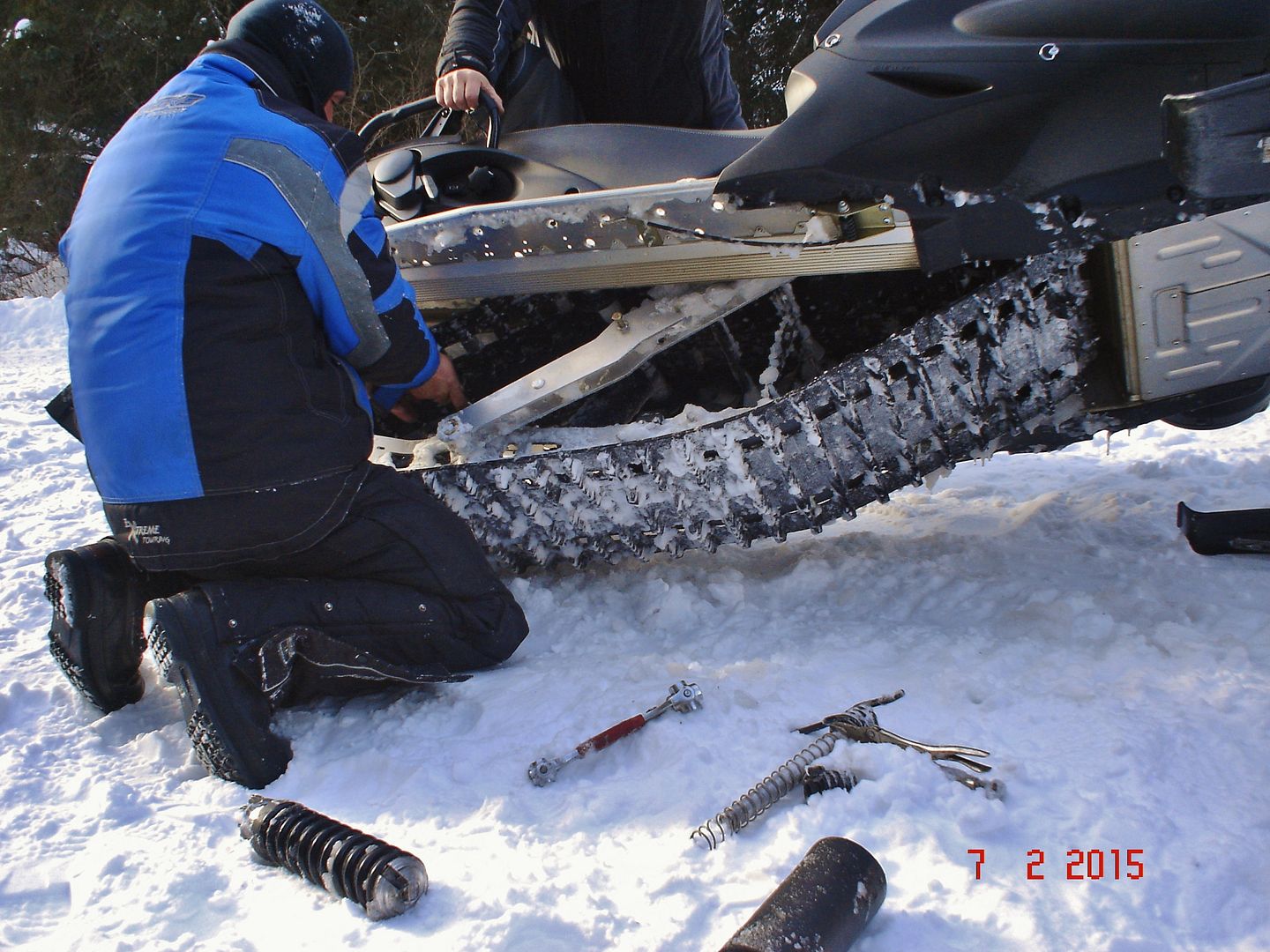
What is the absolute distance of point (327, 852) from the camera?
52.9 inches

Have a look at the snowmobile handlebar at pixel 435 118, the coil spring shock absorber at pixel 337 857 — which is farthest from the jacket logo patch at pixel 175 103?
the coil spring shock absorber at pixel 337 857

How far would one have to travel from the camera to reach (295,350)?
1928 mm

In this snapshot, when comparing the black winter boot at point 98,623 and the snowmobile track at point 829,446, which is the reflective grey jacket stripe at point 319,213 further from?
the black winter boot at point 98,623

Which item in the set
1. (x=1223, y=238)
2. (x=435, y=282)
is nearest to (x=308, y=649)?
(x=435, y=282)

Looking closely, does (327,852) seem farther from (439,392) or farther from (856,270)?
(856,270)

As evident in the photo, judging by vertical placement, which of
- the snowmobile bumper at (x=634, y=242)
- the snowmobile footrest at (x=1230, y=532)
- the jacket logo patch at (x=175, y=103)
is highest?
the jacket logo patch at (x=175, y=103)

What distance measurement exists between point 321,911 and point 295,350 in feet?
3.44

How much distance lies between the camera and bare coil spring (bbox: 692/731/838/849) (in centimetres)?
136

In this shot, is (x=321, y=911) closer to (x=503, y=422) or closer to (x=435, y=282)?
(x=503, y=422)

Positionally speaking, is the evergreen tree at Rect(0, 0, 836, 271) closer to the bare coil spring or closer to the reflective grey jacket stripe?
the reflective grey jacket stripe

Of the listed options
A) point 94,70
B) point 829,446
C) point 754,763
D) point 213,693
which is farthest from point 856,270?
point 94,70

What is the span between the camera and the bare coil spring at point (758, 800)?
136 cm
